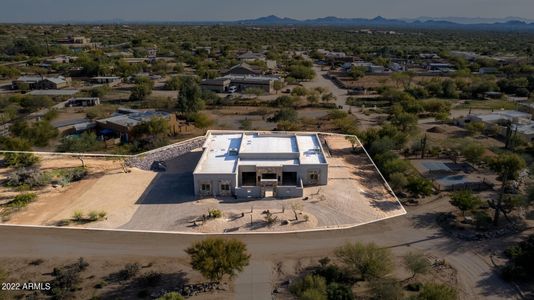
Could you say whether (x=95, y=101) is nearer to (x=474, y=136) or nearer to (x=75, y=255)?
(x=75, y=255)

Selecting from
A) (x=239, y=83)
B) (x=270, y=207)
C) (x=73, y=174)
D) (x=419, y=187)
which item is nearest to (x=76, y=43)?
(x=239, y=83)

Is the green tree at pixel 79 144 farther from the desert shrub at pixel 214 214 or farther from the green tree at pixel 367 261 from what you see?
the green tree at pixel 367 261

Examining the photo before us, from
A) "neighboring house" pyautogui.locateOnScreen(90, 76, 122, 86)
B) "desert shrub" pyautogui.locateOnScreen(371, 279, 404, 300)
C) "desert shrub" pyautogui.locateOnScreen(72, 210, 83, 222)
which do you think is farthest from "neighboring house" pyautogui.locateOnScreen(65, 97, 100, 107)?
"desert shrub" pyautogui.locateOnScreen(371, 279, 404, 300)

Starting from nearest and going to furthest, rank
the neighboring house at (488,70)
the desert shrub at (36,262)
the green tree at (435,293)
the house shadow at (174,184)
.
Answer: the green tree at (435,293) → the desert shrub at (36,262) → the house shadow at (174,184) → the neighboring house at (488,70)

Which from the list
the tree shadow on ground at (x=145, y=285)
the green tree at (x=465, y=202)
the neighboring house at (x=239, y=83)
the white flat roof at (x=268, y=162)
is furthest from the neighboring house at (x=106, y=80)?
the green tree at (x=465, y=202)

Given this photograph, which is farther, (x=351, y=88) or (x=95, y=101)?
(x=351, y=88)

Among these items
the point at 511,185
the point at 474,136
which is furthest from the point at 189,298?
the point at 474,136
